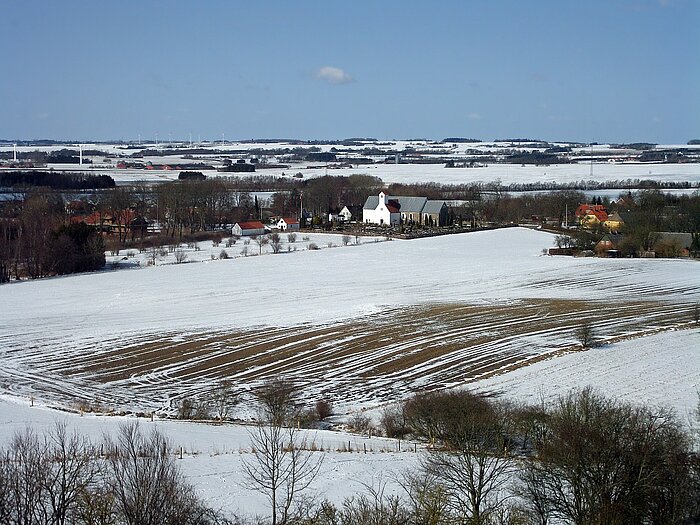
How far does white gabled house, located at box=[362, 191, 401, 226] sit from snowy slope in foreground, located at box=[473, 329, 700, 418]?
36579 mm

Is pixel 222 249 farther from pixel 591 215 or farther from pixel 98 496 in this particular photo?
pixel 98 496

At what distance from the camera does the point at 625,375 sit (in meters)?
17.8

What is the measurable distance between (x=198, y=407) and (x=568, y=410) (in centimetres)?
723

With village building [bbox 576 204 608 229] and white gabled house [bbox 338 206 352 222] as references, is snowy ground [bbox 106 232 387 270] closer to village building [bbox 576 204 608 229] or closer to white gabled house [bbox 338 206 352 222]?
white gabled house [bbox 338 206 352 222]

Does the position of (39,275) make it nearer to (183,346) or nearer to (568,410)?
(183,346)

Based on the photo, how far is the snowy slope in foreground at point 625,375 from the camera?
16312mm

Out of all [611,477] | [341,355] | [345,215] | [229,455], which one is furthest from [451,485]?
[345,215]

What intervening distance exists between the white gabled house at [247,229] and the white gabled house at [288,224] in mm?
1775

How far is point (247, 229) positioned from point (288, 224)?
132 inches

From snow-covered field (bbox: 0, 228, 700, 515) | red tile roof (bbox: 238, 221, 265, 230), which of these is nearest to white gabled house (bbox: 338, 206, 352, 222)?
red tile roof (bbox: 238, 221, 265, 230)

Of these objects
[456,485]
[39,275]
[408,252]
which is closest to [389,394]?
[456,485]

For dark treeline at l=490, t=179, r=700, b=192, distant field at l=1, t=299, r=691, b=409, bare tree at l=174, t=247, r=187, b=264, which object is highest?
dark treeline at l=490, t=179, r=700, b=192

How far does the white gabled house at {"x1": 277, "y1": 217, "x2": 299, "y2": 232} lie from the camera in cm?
5381

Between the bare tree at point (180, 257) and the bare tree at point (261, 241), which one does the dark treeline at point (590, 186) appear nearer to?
the bare tree at point (261, 241)
